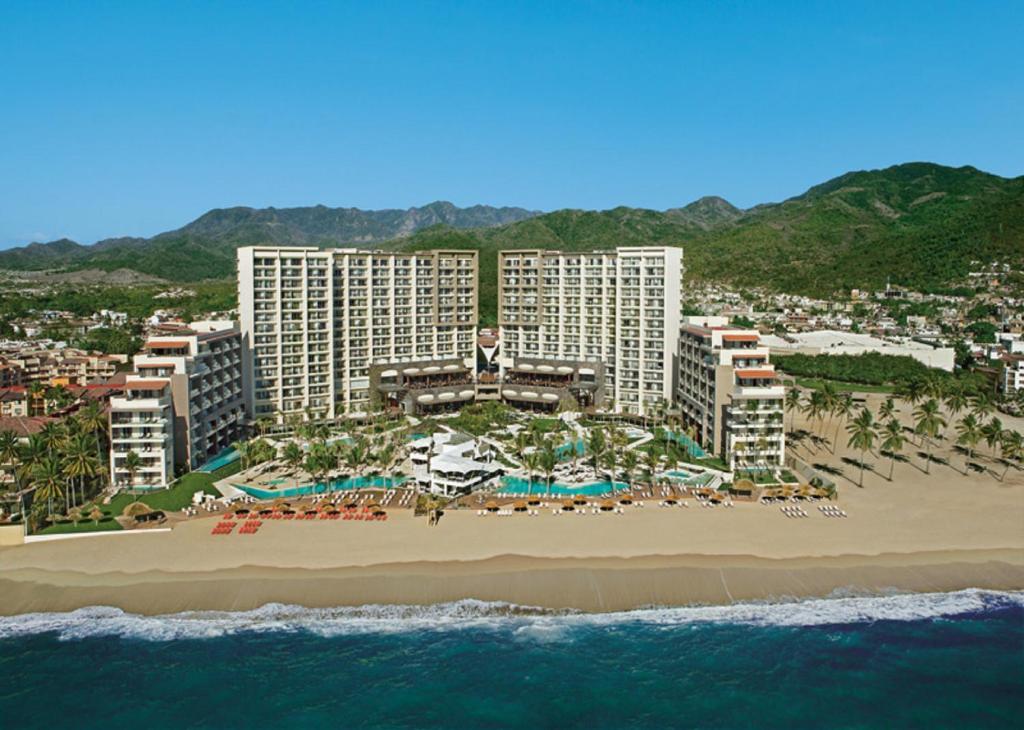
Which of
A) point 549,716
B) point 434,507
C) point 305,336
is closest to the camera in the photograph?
point 549,716

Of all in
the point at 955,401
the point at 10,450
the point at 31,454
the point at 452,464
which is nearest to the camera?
the point at 10,450

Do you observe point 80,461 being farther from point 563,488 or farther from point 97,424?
point 563,488

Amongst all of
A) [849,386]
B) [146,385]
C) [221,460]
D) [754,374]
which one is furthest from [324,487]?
[849,386]

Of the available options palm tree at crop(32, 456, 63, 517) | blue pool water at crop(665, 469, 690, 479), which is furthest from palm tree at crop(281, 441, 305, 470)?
blue pool water at crop(665, 469, 690, 479)

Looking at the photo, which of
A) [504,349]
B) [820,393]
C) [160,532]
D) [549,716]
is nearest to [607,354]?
[504,349]

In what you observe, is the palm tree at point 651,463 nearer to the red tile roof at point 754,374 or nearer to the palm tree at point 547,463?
the palm tree at point 547,463

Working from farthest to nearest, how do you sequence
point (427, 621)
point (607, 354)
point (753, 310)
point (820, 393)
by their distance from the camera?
point (753, 310), point (607, 354), point (820, 393), point (427, 621)

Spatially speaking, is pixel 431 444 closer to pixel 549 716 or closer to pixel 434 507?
pixel 434 507
